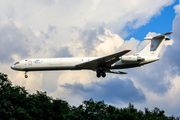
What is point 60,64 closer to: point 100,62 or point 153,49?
point 100,62

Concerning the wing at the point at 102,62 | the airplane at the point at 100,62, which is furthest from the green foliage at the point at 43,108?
the wing at the point at 102,62

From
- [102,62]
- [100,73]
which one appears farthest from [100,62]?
[100,73]

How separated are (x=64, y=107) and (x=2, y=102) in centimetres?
1315

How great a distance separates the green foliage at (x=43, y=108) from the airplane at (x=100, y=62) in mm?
3868

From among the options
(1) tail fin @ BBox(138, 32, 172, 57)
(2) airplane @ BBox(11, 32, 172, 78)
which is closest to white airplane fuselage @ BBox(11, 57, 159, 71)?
(2) airplane @ BBox(11, 32, 172, 78)

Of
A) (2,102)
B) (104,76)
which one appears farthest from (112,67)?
(2,102)

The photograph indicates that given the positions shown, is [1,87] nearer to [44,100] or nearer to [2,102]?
[2,102]

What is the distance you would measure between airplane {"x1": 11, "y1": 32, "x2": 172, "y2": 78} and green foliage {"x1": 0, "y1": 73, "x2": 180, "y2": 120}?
387 cm

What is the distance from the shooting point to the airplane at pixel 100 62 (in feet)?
119

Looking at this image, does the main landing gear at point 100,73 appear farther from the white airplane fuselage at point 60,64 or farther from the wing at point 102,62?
the white airplane fuselage at point 60,64

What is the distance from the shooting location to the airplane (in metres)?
36.4

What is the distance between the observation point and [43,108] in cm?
4281

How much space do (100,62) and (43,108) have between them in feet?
45.3

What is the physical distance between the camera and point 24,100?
40500mm
